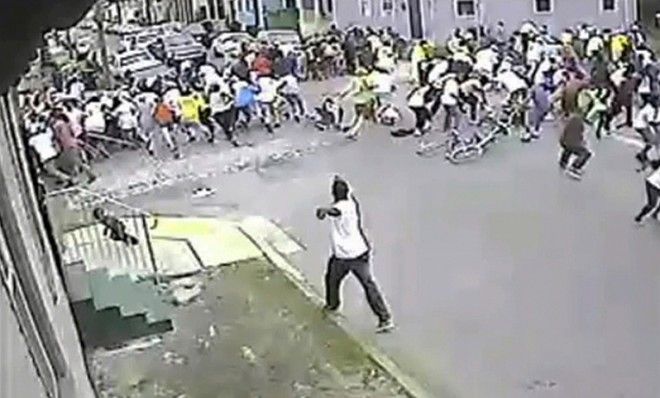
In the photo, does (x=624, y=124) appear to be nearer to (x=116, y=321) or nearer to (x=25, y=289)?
(x=116, y=321)

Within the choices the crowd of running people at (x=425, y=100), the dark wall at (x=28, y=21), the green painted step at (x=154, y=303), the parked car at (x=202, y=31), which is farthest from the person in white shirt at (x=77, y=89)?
the dark wall at (x=28, y=21)

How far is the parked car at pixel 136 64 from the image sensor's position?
30.0 m

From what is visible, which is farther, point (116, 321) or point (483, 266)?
point (483, 266)

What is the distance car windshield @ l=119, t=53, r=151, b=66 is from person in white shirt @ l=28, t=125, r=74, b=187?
39.3 ft

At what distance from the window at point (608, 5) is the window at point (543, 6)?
50.2 inches

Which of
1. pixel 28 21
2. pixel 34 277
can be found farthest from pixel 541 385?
pixel 28 21

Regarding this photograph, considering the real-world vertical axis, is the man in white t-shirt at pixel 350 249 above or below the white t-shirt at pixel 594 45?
above

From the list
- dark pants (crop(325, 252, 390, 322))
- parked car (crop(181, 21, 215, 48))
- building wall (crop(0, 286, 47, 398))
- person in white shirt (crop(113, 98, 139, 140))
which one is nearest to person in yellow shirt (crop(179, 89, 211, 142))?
person in white shirt (crop(113, 98, 139, 140))

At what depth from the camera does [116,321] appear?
11742mm

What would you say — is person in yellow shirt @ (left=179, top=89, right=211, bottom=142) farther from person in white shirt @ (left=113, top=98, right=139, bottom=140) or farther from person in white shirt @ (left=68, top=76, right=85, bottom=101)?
person in white shirt @ (left=68, top=76, right=85, bottom=101)

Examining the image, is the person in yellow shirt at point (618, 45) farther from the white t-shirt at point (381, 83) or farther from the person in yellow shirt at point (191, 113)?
the person in yellow shirt at point (191, 113)

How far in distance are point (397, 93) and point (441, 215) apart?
8.84 metres

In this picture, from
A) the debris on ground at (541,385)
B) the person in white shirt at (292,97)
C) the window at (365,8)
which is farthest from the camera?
the window at (365,8)

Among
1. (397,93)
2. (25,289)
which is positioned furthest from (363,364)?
(397,93)
